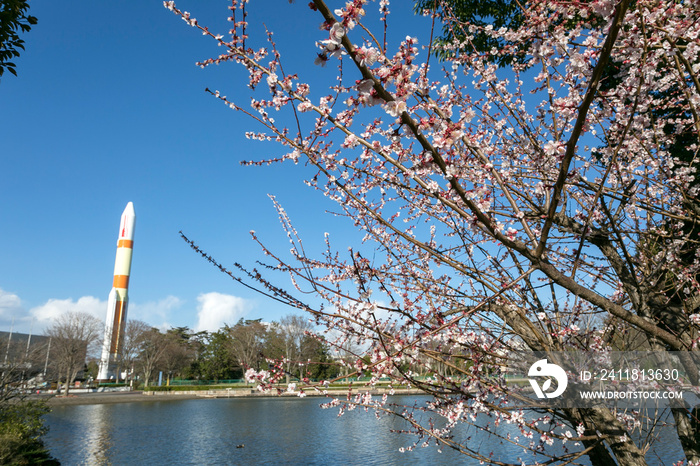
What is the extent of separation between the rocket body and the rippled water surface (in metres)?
29.7

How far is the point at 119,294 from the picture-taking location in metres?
54.8

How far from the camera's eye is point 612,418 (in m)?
2.97

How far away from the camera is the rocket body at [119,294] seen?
52719mm

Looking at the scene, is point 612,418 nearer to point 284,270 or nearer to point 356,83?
point 284,270

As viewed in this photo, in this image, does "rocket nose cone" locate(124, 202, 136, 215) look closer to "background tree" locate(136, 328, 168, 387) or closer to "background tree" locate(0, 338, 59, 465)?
"background tree" locate(136, 328, 168, 387)

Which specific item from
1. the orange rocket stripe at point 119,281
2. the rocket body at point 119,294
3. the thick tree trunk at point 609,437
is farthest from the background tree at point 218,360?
the thick tree trunk at point 609,437

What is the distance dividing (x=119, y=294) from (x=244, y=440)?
147 ft

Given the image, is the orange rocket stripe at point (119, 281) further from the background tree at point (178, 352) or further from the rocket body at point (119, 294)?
the background tree at point (178, 352)

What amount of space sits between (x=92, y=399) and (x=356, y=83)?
3989cm

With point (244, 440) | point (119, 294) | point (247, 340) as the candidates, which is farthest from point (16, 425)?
point (119, 294)

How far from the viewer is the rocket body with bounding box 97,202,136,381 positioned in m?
52.7

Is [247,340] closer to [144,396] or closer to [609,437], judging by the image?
[144,396]

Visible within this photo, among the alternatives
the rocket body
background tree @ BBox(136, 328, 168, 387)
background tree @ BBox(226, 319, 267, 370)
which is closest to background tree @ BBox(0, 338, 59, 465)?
background tree @ BBox(226, 319, 267, 370)

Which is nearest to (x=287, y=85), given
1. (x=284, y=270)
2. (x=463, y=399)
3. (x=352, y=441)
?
(x=284, y=270)
